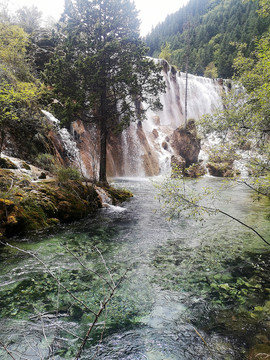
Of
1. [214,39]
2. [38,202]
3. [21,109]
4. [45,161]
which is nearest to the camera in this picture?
[38,202]

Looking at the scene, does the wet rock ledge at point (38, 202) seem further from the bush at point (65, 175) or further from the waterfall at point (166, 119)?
the waterfall at point (166, 119)

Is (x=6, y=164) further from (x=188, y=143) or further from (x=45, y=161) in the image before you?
(x=188, y=143)

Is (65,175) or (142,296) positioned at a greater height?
(65,175)

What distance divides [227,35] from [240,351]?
8636cm

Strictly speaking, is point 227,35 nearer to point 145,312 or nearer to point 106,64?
point 106,64

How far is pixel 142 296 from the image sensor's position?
3850 mm

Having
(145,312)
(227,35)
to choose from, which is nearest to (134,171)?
(145,312)

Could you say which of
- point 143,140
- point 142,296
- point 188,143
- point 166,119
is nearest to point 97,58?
point 142,296

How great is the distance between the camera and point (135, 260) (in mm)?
5172

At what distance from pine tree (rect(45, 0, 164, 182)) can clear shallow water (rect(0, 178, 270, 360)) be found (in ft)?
25.0

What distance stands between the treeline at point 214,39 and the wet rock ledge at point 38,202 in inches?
1753

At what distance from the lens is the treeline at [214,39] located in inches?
2399

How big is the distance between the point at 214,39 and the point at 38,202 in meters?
89.7

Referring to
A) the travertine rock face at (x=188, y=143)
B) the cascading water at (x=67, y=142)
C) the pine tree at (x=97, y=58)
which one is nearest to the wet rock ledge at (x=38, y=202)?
the pine tree at (x=97, y=58)
